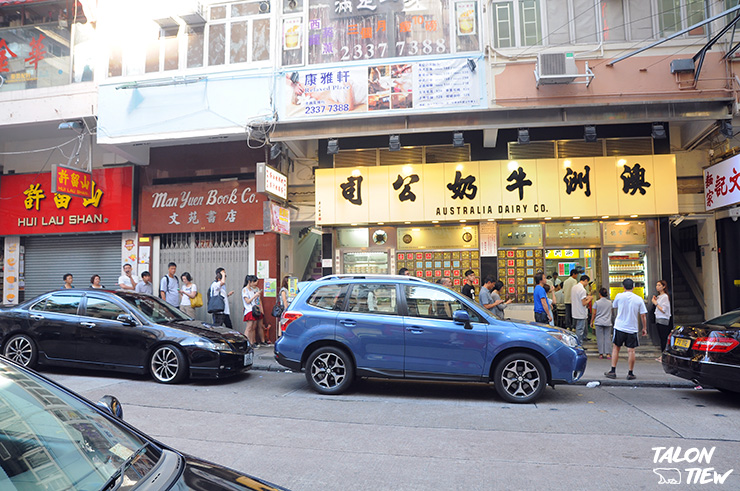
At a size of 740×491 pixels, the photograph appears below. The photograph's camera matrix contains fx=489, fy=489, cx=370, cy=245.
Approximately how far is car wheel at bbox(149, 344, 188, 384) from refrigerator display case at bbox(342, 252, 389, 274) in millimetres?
6065

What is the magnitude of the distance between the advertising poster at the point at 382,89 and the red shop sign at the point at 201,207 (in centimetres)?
304

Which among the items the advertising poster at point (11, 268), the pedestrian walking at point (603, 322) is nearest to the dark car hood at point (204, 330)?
the pedestrian walking at point (603, 322)

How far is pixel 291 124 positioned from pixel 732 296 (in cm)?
1180

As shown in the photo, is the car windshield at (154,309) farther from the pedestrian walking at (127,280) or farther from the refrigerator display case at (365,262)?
the refrigerator display case at (365,262)

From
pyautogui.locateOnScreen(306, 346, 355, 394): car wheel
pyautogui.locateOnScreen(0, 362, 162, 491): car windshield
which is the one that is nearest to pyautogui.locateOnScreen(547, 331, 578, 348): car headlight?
pyautogui.locateOnScreen(306, 346, 355, 394): car wheel

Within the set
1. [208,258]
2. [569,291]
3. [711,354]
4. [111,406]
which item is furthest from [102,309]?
[569,291]

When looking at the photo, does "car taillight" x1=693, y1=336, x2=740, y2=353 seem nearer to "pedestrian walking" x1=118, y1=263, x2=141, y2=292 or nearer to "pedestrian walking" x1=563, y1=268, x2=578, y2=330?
"pedestrian walking" x1=563, y1=268, x2=578, y2=330

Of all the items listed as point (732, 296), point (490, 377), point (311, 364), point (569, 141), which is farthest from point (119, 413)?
point (732, 296)

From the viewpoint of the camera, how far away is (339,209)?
1305 cm

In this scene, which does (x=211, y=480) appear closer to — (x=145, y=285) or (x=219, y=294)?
(x=219, y=294)

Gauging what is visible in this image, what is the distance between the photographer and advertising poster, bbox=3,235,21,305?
50.3 ft

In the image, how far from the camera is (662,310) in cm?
1112

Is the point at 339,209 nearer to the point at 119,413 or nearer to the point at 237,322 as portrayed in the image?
the point at 237,322

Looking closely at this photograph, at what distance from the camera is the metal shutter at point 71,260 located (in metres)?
14.9
